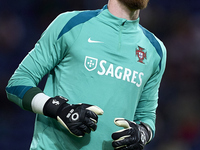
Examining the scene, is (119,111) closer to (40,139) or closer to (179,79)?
(40,139)

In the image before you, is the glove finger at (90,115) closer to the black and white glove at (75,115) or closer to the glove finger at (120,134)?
the black and white glove at (75,115)

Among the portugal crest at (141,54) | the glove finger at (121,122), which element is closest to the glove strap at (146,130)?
the glove finger at (121,122)

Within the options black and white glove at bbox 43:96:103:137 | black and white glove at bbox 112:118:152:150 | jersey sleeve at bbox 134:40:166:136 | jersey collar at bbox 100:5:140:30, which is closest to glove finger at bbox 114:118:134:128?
black and white glove at bbox 112:118:152:150

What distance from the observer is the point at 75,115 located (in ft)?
5.02

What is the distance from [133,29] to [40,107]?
685 millimetres

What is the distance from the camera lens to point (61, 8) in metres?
4.81

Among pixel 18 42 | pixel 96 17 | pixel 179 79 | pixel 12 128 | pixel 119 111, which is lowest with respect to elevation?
pixel 12 128

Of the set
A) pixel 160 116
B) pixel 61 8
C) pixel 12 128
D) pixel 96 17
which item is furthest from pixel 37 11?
pixel 96 17

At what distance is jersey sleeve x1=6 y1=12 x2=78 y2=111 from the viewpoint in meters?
1.67

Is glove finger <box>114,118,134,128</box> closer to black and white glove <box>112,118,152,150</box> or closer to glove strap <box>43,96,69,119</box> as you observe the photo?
black and white glove <box>112,118,152,150</box>

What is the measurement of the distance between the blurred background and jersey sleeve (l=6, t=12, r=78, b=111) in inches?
97.0

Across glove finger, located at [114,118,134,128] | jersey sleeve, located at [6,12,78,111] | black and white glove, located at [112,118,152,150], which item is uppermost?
jersey sleeve, located at [6,12,78,111]

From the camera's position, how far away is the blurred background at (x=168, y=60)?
421cm

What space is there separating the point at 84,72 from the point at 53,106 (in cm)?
26
